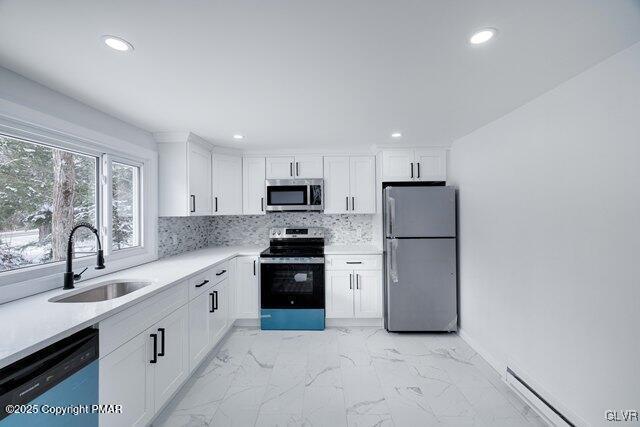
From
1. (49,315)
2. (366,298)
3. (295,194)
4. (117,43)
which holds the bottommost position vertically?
(366,298)

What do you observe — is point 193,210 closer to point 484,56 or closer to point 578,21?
point 484,56

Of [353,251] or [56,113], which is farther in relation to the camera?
[353,251]

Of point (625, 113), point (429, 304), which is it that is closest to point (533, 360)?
point (429, 304)

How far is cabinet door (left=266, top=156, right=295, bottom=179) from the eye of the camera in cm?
352

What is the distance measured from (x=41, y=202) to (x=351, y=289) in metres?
2.86

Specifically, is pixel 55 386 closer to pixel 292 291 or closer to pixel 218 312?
pixel 218 312

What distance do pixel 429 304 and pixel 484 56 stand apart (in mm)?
2488

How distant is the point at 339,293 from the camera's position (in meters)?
3.21

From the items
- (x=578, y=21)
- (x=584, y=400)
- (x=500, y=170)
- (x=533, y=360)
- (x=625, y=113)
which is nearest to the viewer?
(x=578, y=21)

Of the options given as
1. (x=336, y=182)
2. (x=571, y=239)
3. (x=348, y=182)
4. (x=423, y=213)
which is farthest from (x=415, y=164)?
(x=571, y=239)

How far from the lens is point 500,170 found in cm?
232

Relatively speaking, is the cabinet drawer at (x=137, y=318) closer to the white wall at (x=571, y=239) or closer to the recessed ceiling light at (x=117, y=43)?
Result: the recessed ceiling light at (x=117, y=43)

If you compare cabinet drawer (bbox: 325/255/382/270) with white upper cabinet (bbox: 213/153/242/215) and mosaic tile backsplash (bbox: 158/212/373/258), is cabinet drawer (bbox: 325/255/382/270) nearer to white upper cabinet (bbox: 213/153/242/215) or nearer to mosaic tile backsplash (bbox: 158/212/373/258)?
mosaic tile backsplash (bbox: 158/212/373/258)

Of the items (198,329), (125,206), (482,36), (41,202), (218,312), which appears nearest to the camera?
(482,36)
